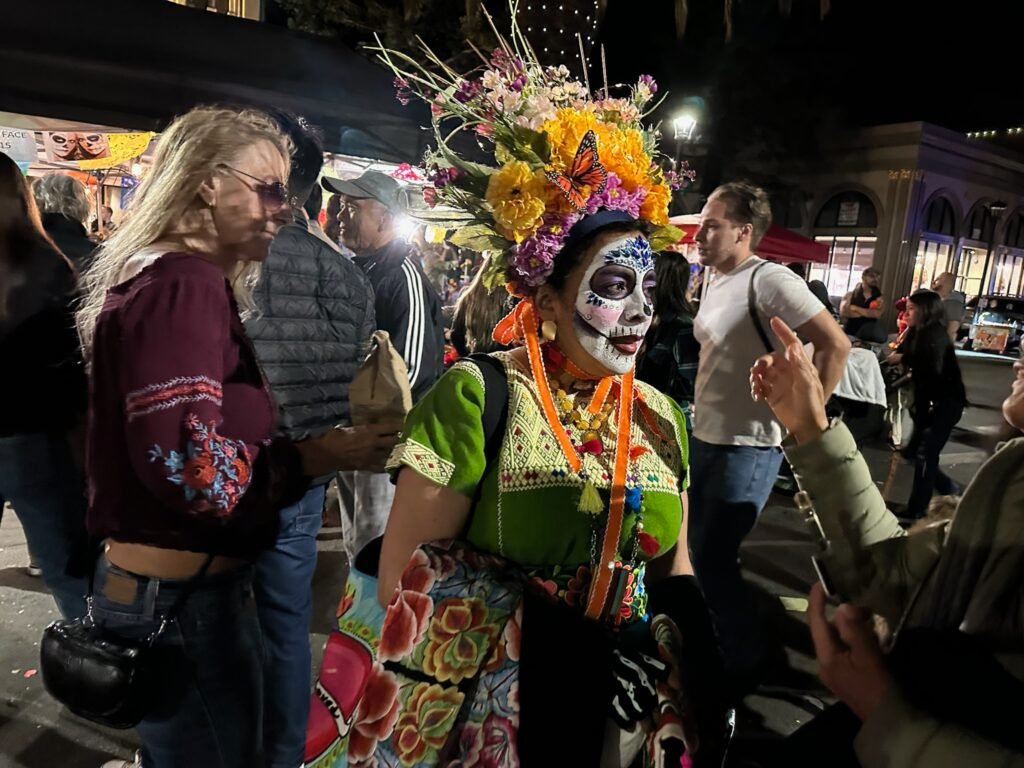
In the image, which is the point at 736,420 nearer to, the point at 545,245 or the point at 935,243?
the point at 545,245

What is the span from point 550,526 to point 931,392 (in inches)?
200

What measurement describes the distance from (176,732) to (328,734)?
37 cm

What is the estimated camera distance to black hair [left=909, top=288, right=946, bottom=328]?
5.45 metres

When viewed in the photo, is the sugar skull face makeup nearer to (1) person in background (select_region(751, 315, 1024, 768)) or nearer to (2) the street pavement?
(1) person in background (select_region(751, 315, 1024, 768))

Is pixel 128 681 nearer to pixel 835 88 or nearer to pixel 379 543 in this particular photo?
pixel 379 543

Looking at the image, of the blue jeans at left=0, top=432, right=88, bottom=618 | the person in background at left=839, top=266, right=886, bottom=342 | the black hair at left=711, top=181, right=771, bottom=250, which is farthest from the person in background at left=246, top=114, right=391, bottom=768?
the person in background at left=839, top=266, right=886, bottom=342

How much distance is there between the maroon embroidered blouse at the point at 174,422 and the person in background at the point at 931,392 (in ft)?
17.9

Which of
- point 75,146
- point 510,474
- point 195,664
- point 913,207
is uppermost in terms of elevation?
point 913,207

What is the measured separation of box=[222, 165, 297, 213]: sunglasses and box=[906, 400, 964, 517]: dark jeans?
5386 mm

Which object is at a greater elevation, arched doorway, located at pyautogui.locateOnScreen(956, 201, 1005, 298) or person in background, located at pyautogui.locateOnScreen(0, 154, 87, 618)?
arched doorway, located at pyautogui.locateOnScreen(956, 201, 1005, 298)

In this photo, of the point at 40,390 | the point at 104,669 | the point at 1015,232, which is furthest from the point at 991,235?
the point at 104,669

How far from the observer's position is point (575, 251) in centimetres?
174

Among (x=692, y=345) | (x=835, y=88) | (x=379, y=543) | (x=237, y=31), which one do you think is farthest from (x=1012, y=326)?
(x=379, y=543)

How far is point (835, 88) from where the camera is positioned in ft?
70.7
